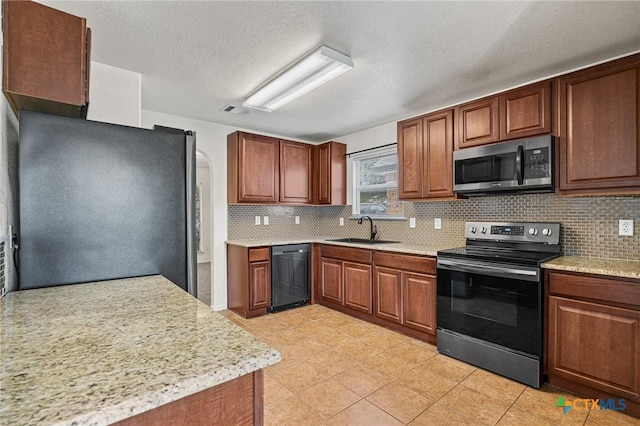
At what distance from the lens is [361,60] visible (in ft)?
7.88

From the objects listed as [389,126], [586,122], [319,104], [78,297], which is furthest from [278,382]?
[389,126]

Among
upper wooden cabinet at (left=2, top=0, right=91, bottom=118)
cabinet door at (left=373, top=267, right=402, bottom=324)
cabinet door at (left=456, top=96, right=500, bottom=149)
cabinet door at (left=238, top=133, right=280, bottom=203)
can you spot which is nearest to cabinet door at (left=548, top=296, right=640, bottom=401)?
→ cabinet door at (left=373, top=267, right=402, bottom=324)

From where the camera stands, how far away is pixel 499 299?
2410mm

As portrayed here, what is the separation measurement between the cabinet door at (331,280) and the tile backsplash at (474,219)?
0.73m

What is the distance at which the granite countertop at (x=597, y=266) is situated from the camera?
6.35ft

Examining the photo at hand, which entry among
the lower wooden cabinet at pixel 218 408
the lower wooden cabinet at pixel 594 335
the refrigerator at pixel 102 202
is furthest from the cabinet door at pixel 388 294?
the lower wooden cabinet at pixel 218 408

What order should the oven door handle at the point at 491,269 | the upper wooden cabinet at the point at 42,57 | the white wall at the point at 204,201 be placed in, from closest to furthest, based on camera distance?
the upper wooden cabinet at the point at 42,57, the oven door handle at the point at 491,269, the white wall at the point at 204,201

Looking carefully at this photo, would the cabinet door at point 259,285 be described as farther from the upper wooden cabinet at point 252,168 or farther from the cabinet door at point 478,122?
the cabinet door at point 478,122

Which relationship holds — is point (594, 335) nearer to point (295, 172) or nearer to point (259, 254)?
point (259, 254)

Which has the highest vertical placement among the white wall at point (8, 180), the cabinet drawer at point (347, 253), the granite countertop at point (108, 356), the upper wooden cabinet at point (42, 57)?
the upper wooden cabinet at point (42, 57)

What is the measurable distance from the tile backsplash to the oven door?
0.73 m

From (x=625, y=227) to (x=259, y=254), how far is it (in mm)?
3361

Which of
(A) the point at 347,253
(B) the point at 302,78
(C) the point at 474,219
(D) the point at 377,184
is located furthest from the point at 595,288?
(D) the point at 377,184

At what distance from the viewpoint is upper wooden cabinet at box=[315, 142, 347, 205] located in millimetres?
4516
